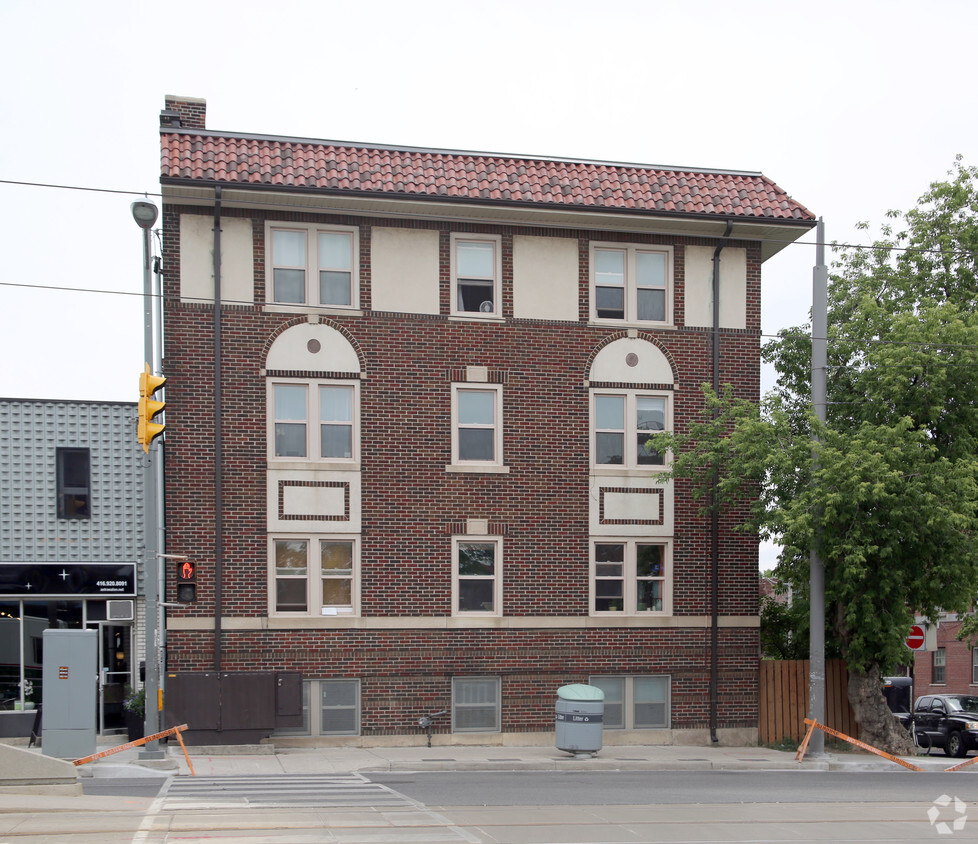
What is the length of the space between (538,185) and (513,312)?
2488mm

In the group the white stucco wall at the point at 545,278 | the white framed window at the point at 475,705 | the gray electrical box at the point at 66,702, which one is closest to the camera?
the gray electrical box at the point at 66,702

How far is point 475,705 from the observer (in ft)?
73.8

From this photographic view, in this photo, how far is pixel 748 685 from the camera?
23.6 metres

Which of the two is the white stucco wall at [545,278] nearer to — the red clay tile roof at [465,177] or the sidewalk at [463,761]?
the red clay tile roof at [465,177]

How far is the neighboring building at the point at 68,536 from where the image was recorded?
2212 cm

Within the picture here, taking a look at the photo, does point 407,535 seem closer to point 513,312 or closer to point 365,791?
point 513,312

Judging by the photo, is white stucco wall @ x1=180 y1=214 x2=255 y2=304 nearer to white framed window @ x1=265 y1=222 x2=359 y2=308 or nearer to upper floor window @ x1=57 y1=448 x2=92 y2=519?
white framed window @ x1=265 y1=222 x2=359 y2=308

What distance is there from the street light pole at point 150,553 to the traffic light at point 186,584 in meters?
1.15

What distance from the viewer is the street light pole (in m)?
18.7

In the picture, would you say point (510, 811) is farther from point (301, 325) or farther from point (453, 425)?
point (301, 325)

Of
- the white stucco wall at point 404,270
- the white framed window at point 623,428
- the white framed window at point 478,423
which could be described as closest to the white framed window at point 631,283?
the white framed window at point 623,428

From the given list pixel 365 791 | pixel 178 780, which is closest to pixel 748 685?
pixel 365 791

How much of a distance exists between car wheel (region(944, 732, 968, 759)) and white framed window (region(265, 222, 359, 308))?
17.1 metres

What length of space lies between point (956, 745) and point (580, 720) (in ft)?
39.0
